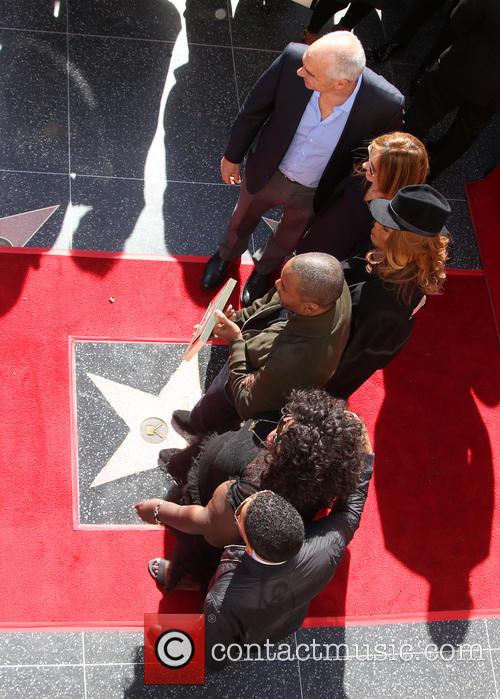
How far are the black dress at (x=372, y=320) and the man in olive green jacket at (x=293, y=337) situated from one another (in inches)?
4.7

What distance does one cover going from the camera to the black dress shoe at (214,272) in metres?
4.84

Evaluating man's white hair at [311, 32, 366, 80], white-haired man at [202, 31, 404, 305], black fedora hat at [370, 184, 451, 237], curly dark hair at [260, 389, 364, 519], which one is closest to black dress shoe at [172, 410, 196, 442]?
white-haired man at [202, 31, 404, 305]

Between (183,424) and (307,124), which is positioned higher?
(307,124)

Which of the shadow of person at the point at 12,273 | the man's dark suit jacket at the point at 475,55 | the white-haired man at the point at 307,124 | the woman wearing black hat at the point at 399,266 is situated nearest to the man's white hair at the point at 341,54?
the white-haired man at the point at 307,124

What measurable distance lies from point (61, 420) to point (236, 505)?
1645mm

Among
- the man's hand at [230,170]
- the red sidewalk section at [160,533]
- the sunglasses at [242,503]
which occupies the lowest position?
the red sidewalk section at [160,533]

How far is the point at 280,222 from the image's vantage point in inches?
183

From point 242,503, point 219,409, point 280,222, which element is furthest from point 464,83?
point 242,503

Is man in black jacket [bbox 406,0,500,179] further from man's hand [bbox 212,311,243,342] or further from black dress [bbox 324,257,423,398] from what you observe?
man's hand [bbox 212,311,243,342]

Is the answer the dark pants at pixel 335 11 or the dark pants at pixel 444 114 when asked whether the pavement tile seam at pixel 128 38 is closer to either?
the dark pants at pixel 335 11

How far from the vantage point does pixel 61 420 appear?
167 inches

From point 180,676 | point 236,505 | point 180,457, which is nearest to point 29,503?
point 180,457

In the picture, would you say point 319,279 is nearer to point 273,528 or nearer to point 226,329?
point 226,329

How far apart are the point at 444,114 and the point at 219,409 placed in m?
2.92
